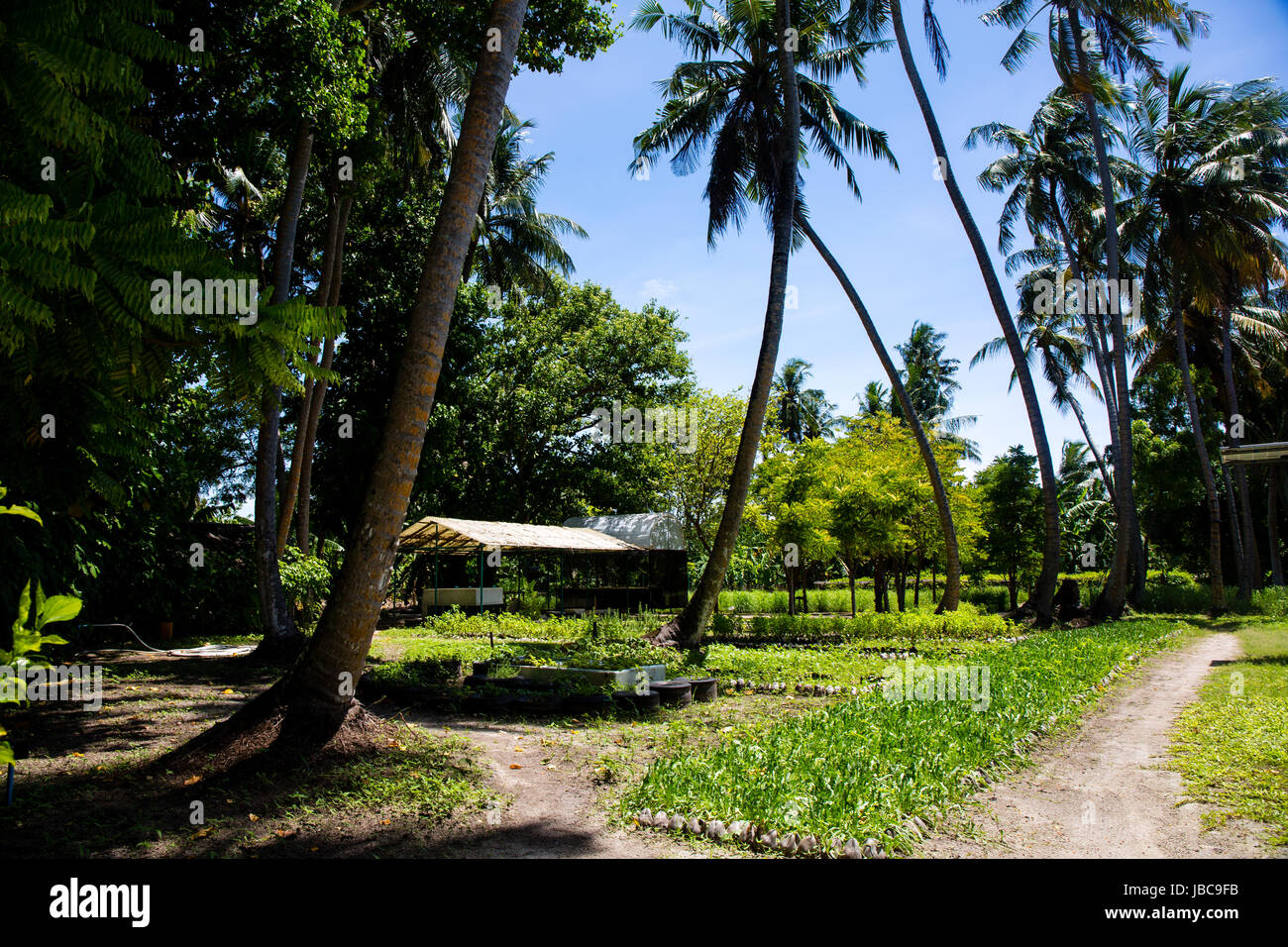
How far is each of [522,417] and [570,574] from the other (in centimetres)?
684

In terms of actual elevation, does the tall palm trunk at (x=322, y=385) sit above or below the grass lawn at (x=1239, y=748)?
above

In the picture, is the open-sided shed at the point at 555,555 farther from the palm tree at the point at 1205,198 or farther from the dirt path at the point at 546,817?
the palm tree at the point at 1205,198

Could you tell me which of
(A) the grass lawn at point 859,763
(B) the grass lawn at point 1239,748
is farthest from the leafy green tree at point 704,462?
(A) the grass lawn at point 859,763

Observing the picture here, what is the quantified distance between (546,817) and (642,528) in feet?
80.8

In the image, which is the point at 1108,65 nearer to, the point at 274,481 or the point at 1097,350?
the point at 1097,350

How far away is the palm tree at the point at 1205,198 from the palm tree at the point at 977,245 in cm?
740

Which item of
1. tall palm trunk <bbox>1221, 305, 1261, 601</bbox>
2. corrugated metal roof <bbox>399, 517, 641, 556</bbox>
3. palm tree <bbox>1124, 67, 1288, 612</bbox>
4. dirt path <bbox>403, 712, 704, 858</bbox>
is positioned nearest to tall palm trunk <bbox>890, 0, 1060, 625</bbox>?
palm tree <bbox>1124, 67, 1288, 612</bbox>

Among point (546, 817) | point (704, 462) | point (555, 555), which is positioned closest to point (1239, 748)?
point (546, 817)

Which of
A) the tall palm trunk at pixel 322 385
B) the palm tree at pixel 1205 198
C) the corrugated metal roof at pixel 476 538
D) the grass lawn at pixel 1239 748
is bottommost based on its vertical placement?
the grass lawn at pixel 1239 748

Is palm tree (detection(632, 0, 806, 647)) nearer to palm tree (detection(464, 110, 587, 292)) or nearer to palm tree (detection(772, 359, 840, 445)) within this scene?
palm tree (detection(464, 110, 587, 292))

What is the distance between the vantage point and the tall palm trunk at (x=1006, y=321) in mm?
20375
